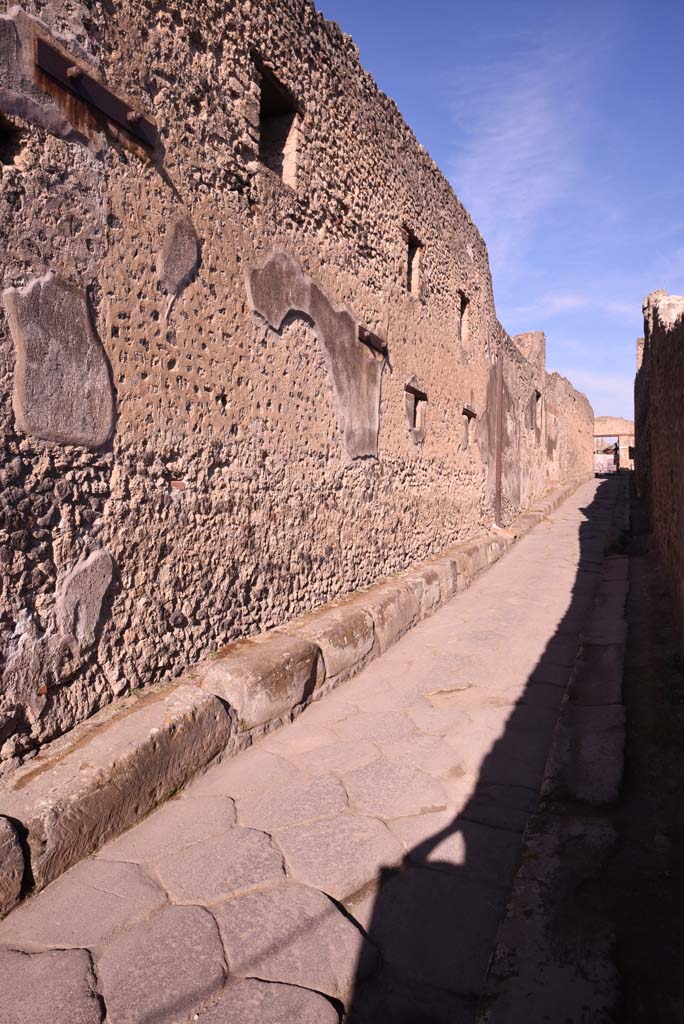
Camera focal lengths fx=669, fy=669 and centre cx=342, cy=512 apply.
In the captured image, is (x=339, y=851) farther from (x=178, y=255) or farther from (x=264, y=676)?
(x=178, y=255)

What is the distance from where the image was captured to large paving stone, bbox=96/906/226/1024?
1.31m

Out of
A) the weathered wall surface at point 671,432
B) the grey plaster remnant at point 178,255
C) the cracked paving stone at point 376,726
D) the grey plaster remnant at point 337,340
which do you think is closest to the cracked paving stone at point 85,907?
the cracked paving stone at point 376,726

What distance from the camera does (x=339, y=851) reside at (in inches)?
73.4

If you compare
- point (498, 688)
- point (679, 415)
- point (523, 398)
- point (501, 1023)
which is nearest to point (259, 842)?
point (501, 1023)

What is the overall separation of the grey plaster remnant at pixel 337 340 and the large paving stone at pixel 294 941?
2.40 metres

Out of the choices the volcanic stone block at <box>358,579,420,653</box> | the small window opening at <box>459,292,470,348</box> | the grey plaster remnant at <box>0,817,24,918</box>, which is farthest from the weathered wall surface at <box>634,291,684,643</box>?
the grey plaster remnant at <box>0,817,24,918</box>

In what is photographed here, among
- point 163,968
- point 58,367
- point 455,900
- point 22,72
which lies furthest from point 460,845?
point 22,72

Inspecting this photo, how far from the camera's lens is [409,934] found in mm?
1564

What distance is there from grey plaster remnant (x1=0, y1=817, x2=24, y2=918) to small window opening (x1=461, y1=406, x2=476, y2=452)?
5.56 meters

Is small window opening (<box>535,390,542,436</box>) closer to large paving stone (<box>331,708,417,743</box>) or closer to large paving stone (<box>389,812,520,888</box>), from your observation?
large paving stone (<box>331,708,417,743</box>)

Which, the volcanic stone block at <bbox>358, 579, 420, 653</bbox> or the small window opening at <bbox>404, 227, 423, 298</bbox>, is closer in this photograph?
the volcanic stone block at <bbox>358, 579, 420, 653</bbox>

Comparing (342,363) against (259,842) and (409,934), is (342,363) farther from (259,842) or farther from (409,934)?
(409,934)

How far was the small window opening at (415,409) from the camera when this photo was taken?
5137 mm

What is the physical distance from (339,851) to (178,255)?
2190mm
